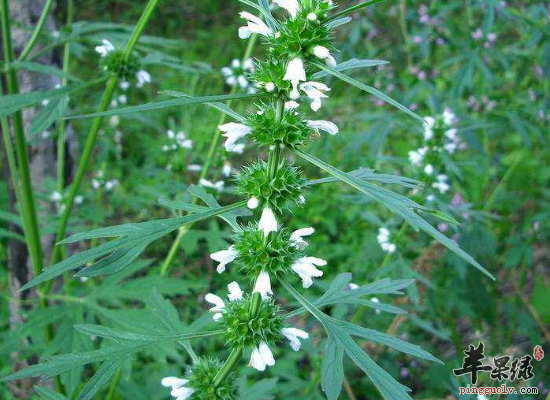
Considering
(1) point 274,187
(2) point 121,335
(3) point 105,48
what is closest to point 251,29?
(1) point 274,187

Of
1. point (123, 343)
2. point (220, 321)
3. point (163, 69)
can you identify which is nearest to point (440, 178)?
point (220, 321)

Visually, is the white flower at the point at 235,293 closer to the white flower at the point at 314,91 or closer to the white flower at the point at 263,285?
the white flower at the point at 263,285

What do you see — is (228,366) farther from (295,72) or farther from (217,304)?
(295,72)

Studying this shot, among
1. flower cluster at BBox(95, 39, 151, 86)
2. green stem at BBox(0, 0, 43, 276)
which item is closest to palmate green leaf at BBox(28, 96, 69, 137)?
green stem at BBox(0, 0, 43, 276)

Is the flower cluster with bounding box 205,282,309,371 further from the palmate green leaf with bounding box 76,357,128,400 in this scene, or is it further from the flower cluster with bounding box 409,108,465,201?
the flower cluster with bounding box 409,108,465,201

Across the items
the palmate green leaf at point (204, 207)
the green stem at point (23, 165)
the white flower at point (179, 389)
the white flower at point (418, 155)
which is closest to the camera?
the palmate green leaf at point (204, 207)

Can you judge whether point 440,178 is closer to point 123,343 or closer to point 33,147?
point 123,343

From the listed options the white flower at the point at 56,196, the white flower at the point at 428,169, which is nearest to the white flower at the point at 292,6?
the white flower at the point at 428,169
